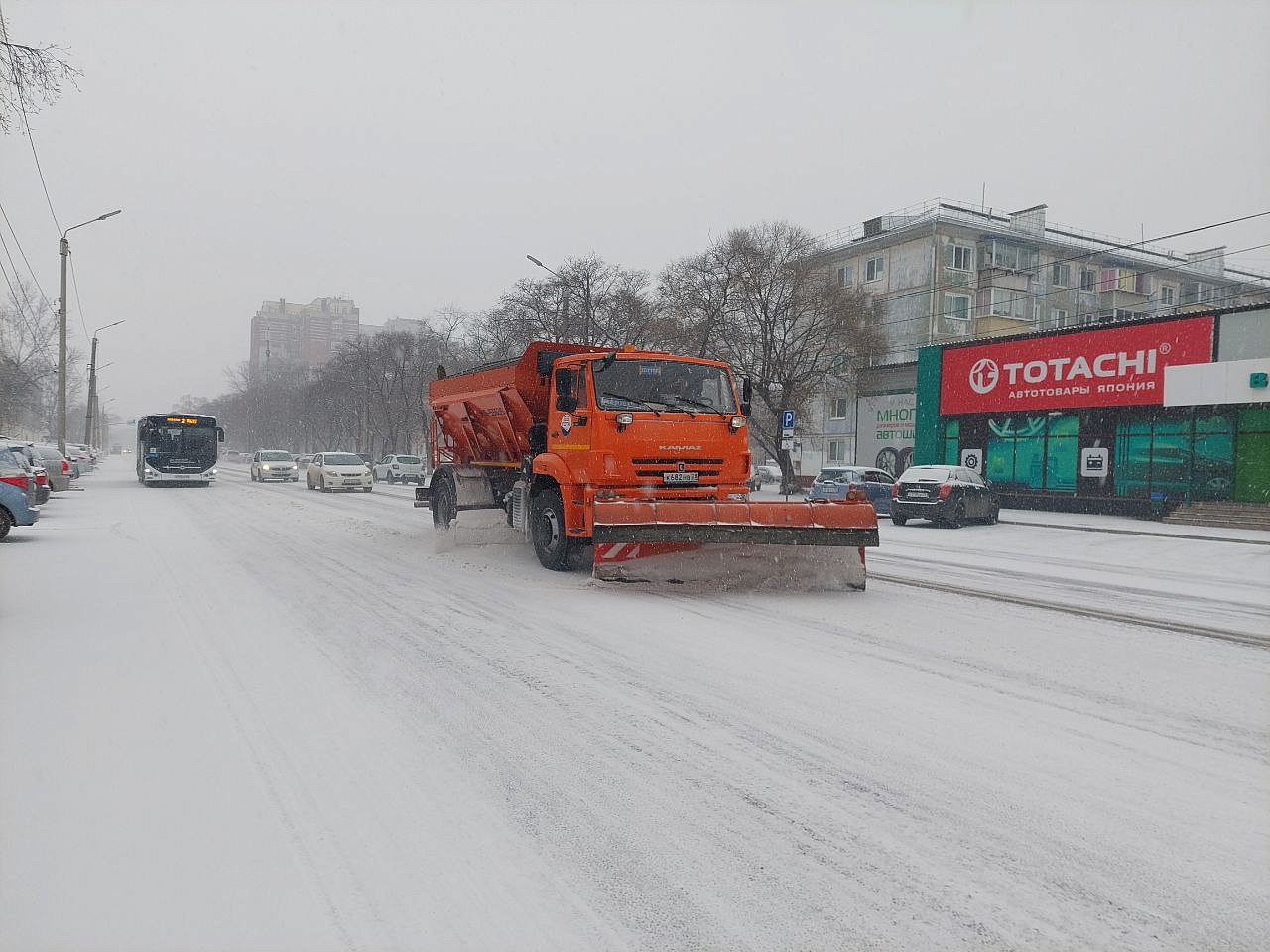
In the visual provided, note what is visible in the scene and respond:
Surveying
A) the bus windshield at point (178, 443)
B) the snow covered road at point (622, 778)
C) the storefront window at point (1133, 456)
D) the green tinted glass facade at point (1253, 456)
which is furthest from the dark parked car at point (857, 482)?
the bus windshield at point (178, 443)

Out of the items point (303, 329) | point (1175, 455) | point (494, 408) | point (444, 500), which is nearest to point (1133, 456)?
point (1175, 455)

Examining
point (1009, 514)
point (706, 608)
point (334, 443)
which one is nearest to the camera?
point (706, 608)

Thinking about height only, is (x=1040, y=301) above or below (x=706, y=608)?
above

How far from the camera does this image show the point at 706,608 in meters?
8.03

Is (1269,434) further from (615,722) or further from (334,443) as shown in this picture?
(334,443)

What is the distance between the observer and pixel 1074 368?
96.4 ft

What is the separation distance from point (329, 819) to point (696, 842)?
148 cm

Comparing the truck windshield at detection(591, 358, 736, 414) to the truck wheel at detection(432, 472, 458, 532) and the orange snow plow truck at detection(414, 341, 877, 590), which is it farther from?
the truck wheel at detection(432, 472, 458, 532)

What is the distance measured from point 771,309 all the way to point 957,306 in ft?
78.1

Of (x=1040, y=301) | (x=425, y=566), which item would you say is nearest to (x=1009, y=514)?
(x=425, y=566)

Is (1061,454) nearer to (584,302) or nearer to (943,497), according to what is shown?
(943,497)

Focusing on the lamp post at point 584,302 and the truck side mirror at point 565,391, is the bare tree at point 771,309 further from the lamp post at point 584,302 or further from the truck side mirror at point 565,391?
the truck side mirror at point 565,391

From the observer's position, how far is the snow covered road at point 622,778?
2.72 metres

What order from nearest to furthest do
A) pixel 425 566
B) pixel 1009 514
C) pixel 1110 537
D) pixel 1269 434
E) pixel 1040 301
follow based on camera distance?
pixel 425 566, pixel 1110 537, pixel 1269 434, pixel 1009 514, pixel 1040 301
